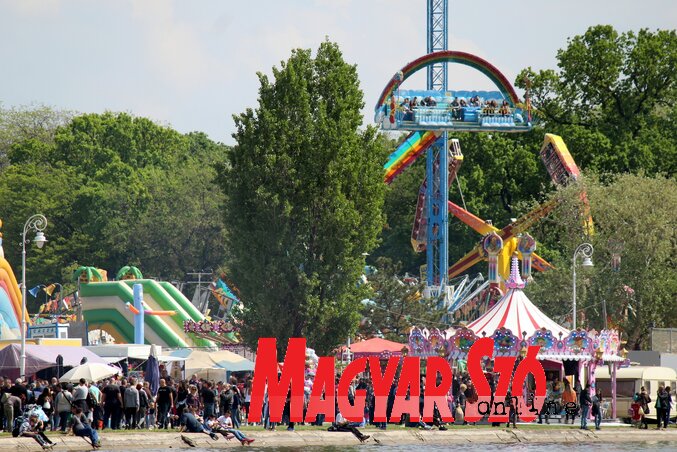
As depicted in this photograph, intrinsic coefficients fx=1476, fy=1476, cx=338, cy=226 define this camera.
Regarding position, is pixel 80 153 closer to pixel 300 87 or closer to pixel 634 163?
pixel 634 163

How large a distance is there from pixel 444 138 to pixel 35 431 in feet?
122

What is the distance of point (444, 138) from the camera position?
232ft

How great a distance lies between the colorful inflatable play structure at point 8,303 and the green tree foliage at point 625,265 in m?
23.1

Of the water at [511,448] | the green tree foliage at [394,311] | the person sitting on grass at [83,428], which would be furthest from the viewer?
the green tree foliage at [394,311]

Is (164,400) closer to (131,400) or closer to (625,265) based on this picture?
(131,400)

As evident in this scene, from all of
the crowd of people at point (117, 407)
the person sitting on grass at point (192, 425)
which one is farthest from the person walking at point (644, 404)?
the person sitting on grass at point (192, 425)

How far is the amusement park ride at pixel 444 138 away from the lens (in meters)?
68.8

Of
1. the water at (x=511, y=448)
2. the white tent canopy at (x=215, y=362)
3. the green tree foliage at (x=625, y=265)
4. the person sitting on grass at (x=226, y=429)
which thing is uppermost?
the green tree foliage at (x=625, y=265)

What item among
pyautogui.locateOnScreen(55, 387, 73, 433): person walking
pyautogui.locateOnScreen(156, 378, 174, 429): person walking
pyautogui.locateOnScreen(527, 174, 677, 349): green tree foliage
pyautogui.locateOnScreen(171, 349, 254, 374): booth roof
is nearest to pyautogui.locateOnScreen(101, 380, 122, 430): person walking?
pyautogui.locateOnScreen(156, 378, 174, 429): person walking

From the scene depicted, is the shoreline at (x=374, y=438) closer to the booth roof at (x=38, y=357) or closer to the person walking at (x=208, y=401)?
the person walking at (x=208, y=401)

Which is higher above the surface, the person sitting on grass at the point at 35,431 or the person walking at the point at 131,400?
the person walking at the point at 131,400

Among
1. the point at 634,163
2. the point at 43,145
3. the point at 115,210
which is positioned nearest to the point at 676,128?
the point at 634,163

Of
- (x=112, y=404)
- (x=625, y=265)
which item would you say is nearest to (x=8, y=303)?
(x=112, y=404)

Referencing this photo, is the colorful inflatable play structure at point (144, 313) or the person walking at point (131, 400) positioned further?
the colorful inflatable play structure at point (144, 313)
